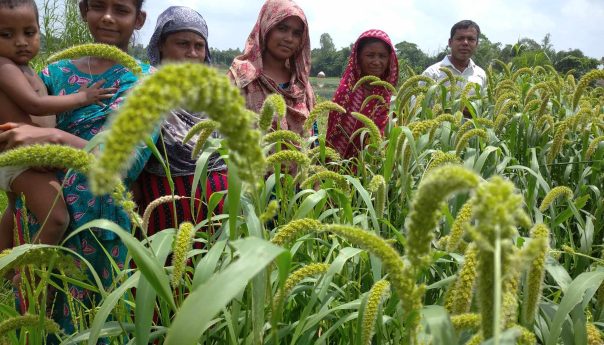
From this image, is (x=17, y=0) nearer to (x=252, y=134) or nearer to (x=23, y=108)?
(x=23, y=108)

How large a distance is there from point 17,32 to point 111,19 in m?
0.41

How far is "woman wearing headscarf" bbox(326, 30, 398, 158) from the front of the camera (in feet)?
14.2

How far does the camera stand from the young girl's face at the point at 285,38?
3.84m

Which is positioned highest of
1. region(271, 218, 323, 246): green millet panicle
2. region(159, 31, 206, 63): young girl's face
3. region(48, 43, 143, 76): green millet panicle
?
region(159, 31, 206, 63): young girl's face

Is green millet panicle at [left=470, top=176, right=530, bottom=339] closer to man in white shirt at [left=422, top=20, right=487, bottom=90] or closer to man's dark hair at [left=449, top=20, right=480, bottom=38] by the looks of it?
man in white shirt at [left=422, top=20, right=487, bottom=90]

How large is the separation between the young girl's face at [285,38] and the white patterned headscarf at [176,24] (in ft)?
1.70

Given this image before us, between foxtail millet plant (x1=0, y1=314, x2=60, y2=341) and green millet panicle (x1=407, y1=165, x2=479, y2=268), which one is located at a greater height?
green millet panicle (x1=407, y1=165, x2=479, y2=268)

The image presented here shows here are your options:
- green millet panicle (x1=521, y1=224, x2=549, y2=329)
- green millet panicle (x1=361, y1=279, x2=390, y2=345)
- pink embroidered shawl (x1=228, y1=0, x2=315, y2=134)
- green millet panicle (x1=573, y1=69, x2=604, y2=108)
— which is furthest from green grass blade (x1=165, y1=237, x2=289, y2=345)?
pink embroidered shawl (x1=228, y1=0, x2=315, y2=134)

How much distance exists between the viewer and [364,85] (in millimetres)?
4469

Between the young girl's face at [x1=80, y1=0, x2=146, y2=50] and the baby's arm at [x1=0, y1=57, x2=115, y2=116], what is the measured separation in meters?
0.32

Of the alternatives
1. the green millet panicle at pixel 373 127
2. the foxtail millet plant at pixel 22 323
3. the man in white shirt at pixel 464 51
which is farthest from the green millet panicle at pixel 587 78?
the man in white shirt at pixel 464 51

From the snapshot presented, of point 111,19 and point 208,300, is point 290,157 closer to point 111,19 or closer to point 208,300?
point 208,300

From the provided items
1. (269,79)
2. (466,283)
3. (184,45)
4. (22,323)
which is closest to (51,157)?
(22,323)

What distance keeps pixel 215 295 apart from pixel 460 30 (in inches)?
255
